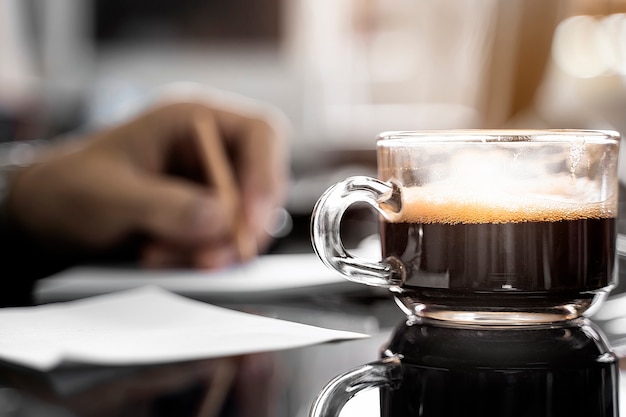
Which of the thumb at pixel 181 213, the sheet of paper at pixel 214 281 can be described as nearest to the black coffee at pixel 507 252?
the sheet of paper at pixel 214 281

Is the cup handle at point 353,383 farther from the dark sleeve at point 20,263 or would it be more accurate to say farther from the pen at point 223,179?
the pen at point 223,179

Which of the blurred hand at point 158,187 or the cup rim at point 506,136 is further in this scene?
the blurred hand at point 158,187

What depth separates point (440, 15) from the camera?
3.92 m

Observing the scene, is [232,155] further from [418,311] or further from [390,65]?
[390,65]

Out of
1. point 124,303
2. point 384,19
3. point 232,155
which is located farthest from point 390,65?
point 124,303

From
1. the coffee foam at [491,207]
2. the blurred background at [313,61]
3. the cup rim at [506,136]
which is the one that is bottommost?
the blurred background at [313,61]

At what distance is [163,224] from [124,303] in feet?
0.77

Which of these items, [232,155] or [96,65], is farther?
[96,65]

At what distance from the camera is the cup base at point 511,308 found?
421 millimetres

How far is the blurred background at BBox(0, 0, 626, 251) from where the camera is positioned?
2.41 metres

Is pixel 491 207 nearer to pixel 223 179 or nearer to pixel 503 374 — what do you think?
pixel 503 374

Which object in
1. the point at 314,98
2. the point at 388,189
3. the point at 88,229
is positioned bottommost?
the point at 314,98

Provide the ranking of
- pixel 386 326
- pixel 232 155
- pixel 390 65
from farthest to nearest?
pixel 390 65 < pixel 232 155 < pixel 386 326

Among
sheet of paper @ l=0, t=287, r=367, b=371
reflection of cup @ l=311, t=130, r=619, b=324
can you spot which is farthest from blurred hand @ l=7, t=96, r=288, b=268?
reflection of cup @ l=311, t=130, r=619, b=324
